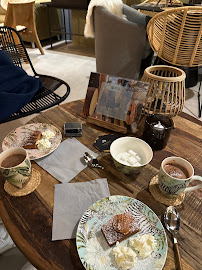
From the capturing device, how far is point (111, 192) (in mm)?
680

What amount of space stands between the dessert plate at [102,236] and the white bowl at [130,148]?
11 centimetres

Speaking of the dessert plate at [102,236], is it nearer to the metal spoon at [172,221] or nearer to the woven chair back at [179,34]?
the metal spoon at [172,221]

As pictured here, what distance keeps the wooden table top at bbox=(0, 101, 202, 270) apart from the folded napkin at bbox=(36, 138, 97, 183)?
0.07 ft

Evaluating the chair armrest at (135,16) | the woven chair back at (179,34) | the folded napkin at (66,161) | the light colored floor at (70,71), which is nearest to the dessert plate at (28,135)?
the folded napkin at (66,161)

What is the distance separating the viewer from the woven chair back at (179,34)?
1.58 m

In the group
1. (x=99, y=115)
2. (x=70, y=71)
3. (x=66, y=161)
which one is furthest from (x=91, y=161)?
(x=70, y=71)

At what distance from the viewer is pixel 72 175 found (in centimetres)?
73

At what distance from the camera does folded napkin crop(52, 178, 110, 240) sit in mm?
577

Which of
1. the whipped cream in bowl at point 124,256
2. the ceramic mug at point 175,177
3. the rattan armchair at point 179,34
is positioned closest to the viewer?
the whipped cream in bowl at point 124,256

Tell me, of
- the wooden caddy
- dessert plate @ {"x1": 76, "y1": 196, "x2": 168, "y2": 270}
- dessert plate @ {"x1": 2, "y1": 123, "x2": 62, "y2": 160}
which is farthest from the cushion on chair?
dessert plate @ {"x1": 76, "y1": 196, "x2": 168, "y2": 270}

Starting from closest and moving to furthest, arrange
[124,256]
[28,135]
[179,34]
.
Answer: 1. [124,256]
2. [28,135]
3. [179,34]

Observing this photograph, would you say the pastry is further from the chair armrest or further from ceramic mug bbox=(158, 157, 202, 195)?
the chair armrest

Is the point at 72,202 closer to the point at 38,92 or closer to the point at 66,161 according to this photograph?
the point at 66,161

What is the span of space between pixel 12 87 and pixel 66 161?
3.26ft
